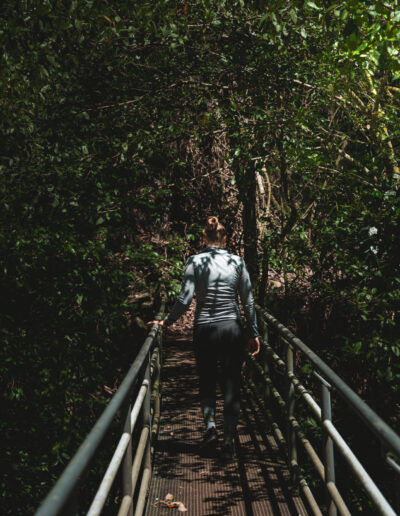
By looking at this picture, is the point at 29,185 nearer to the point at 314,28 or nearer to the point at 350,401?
the point at 314,28

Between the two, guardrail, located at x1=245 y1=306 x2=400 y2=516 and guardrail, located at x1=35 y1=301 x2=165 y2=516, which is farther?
guardrail, located at x1=245 y1=306 x2=400 y2=516

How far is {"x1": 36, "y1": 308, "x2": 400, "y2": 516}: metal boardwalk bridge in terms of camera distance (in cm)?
193

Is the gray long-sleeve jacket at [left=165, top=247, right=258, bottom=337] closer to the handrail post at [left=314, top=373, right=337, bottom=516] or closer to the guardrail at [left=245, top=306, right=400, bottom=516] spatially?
the guardrail at [left=245, top=306, right=400, bottom=516]

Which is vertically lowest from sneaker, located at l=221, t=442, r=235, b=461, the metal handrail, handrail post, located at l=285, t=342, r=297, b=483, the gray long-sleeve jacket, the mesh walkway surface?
the mesh walkway surface

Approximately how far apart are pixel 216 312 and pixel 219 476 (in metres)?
1.33

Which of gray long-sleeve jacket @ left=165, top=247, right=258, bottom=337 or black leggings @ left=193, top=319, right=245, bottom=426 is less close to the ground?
gray long-sleeve jacket @ left=165, top=247, right=258, bottom=337

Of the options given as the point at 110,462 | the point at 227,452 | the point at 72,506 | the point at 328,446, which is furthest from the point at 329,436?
the point at 227,452

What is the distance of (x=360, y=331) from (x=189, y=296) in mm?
3041

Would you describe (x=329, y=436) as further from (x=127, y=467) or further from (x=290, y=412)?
(x=290, y=412)

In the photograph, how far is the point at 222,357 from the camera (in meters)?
4.61

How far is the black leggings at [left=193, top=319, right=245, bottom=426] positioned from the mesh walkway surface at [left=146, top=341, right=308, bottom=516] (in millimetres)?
452

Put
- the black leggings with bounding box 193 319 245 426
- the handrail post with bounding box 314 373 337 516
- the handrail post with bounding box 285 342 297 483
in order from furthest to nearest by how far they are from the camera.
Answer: the black leggings with bounding box 193 319 245 426 < the handrail post with bounding box 285 342 297 483 < the handrail post with bounding box 314 373 337 516

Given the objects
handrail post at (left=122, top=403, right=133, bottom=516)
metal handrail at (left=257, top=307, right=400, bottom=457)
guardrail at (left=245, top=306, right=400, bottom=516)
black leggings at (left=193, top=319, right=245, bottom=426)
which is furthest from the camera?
black leggings at (left=193, top=319, right=245, bottom=426)

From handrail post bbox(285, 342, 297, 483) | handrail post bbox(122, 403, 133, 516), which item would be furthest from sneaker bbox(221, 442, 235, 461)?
handrail post bbox(122, 403, 133, 516)
